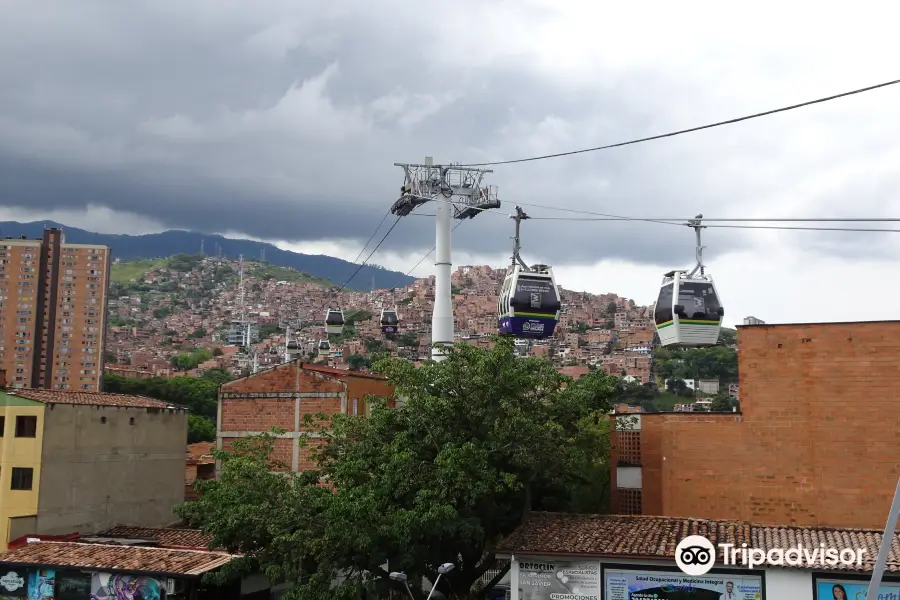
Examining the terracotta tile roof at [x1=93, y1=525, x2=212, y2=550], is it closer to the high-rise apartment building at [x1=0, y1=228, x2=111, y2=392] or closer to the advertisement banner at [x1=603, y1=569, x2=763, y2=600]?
the advertisement banner at [x1=603, y1=569, x2=763, y2=600]

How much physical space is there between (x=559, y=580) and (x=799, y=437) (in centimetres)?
749

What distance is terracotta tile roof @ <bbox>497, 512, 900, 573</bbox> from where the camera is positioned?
18984mm

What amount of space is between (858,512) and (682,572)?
5.79 metres

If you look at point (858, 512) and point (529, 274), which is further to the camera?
point (858, 512)

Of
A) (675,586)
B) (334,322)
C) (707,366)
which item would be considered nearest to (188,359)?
(707,366)

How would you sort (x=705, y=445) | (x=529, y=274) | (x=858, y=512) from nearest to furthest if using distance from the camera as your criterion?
(x=529, y=274) < (x=858, y=512) < (x=705, y=445)

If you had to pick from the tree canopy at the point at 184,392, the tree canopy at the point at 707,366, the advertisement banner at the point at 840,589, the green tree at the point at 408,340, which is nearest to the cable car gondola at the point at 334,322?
the advertisement banner at the point at 840,589

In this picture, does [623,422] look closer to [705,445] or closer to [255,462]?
[705,445]

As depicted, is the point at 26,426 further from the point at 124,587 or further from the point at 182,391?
the point at 182,391

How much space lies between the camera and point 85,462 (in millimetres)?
29453

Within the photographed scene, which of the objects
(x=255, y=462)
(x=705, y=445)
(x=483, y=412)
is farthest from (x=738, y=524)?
(x=255, y=462)

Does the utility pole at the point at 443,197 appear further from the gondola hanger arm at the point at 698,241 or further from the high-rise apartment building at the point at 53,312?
the high-rise apartment building at the point at 53,312

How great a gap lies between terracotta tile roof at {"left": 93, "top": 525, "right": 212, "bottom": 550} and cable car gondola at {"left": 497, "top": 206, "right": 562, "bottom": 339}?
13001 mm

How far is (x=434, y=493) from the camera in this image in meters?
19.3
